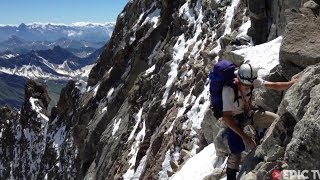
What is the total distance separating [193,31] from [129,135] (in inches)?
A: 526

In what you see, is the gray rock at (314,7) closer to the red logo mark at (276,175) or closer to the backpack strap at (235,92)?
the backpack strap at (235,92)

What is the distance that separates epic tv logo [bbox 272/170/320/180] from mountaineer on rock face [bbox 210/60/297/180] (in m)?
2.24

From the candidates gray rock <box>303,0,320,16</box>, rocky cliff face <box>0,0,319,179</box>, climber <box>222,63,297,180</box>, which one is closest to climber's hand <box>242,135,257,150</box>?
climber <box>222,63,297,180</box>

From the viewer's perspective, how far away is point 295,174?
9.53 meters

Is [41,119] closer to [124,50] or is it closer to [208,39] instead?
[124,50]

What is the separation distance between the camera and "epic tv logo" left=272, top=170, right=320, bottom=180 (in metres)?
8.97

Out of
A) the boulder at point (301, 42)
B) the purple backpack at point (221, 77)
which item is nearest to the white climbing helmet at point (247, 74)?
the purple backpack at point (221, 77)

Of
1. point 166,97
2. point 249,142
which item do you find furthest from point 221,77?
point 166,97

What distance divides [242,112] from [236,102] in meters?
0.61

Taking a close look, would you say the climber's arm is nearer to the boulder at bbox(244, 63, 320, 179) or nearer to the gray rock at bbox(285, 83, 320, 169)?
the boulder at bbox(244, 63, 320, 179)

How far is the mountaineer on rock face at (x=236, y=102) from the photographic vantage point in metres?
12.0

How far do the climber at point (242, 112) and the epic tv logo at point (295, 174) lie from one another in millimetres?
2251

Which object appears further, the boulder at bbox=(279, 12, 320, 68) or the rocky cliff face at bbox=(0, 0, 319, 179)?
the boulder at bbox=(279, 12, 320, 68)

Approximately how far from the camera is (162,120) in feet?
125
